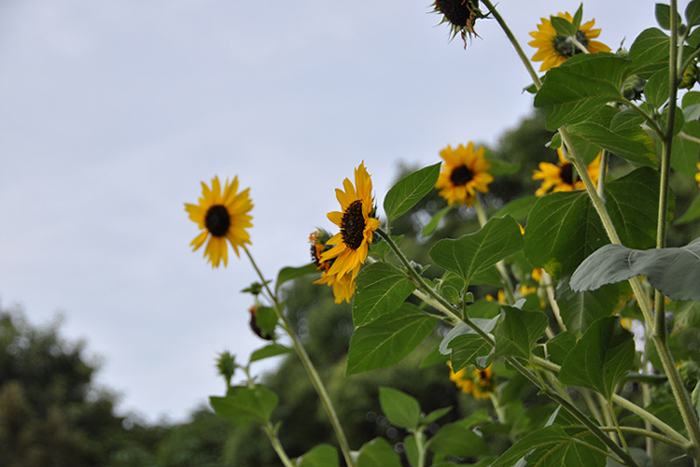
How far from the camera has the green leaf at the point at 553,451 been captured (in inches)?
11.0

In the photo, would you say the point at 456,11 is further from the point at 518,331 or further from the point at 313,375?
the point at 313,375

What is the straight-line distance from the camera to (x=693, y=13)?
288 millimetres

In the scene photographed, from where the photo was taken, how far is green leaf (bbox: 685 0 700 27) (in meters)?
0.29

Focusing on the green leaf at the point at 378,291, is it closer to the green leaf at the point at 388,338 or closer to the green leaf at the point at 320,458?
the green leaf at the point at 388,338

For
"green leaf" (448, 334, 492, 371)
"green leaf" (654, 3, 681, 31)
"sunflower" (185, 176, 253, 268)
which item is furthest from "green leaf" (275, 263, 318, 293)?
"green leaf" (654, 3, 681, 31)

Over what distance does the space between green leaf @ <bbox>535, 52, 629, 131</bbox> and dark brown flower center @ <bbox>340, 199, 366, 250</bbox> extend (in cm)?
13

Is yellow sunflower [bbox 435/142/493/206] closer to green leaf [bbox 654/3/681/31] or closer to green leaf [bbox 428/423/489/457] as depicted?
green leaf [bbox 428/423/489/457]

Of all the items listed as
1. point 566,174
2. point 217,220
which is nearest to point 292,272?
point 217,220

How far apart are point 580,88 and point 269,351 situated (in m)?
0.43

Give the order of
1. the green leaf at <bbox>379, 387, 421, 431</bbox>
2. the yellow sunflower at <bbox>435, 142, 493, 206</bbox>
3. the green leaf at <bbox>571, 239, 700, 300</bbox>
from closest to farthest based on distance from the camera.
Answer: the green leaf at <bbox>571, 239, 700, 300</bbox>
the green leaf at <bbox>379, 387, 421, 431</bbox>
the yellow sunflower at <bbox>435, 142, 493, 206</bbox>

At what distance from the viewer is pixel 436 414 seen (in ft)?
2.14

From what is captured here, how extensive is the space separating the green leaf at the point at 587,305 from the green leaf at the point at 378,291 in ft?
0.44

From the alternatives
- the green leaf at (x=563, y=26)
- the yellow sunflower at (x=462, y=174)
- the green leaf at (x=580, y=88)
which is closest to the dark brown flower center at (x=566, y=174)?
the yellow sunflower at (x=462, y=174)

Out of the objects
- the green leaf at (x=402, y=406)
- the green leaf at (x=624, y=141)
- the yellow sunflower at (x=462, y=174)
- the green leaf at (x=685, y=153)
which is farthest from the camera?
the yellow sunflower at (x=462, y=174)
